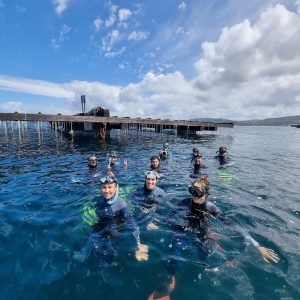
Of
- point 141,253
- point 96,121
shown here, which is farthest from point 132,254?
point 96,121

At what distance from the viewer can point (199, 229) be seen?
7.12 metres

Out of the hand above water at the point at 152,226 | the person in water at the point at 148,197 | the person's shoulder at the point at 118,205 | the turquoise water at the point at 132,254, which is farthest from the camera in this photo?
the person in water at the point at 148,197

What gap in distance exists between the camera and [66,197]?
11.0 metres

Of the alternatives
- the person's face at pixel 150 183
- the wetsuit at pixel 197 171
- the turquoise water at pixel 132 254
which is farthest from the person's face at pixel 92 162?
the person's face at pixel 150 183

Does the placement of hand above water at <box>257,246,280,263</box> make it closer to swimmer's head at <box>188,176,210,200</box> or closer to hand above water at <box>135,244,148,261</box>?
swimmer's head at <box>188,176,210,200</box>

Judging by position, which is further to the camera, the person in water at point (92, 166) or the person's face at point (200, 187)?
the person in water at point (92, 166)

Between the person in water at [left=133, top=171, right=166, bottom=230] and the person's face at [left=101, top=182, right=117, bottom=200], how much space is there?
1790 millimetres

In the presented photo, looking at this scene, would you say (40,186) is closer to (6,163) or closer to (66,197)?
(66,197)

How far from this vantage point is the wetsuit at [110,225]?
6.48 m

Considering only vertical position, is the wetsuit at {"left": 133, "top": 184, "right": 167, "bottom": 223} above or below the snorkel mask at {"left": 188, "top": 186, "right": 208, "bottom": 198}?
below

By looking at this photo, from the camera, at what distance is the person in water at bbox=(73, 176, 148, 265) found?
6.39m

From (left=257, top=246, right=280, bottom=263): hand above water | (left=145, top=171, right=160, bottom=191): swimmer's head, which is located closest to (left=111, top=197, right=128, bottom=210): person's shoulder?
(left=145, top=171, right=160, bottom=191): swimmer's head

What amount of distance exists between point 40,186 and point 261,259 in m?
10.7

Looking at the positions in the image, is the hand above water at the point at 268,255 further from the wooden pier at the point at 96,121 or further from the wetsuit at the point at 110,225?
the wooden pier at the point at 96,121
